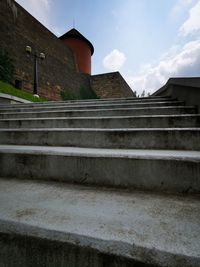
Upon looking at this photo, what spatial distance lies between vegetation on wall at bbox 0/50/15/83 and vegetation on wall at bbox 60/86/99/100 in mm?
3796

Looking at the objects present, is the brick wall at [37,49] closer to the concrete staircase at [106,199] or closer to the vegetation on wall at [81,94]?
the vegetation on wall at [81,94]

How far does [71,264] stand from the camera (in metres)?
0.55

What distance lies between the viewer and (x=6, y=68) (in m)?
7.69

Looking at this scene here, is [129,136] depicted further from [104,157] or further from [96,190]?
[96,190]

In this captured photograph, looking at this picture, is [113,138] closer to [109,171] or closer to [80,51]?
[109,171]

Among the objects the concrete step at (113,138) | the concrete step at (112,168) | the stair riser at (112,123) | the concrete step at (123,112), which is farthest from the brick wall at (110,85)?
the concrete step at (112,168)

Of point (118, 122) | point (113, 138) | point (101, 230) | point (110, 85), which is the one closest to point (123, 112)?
point (118, 122)

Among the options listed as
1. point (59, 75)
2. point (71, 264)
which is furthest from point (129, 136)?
point (59, 75)

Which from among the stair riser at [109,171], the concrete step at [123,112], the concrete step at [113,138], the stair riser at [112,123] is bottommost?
the stair riser at [109,171]

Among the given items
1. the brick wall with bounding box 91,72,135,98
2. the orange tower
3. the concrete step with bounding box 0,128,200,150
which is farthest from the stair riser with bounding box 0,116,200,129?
the orange tower

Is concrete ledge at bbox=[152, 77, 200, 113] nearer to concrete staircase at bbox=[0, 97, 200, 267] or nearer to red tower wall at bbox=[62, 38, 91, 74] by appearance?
concrete staircase at bbox=[0, 97, 200, 267]

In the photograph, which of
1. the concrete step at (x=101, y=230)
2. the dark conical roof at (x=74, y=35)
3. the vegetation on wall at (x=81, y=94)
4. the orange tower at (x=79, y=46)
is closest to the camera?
the concrete step at (x=101, y=230)

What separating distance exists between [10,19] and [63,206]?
1112cm

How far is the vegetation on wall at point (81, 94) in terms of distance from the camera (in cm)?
1150
